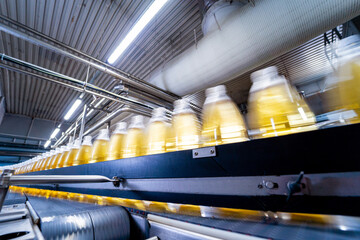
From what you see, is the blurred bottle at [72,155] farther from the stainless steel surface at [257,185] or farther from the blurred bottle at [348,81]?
the blurred bottle at [348,81]

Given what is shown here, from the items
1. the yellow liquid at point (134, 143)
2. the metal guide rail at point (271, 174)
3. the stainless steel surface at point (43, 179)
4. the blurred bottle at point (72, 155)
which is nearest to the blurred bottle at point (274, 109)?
the metal guide rail at point (271, 174)

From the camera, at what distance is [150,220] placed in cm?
54

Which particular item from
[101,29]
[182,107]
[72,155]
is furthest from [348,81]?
[101,29]

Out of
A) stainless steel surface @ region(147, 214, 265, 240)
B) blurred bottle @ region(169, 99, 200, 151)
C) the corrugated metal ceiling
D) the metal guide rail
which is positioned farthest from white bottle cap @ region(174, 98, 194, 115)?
the corrugated metal ceiling

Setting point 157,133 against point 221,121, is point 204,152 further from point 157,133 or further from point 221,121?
point 157,133

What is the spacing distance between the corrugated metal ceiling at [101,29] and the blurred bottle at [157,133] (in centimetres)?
155

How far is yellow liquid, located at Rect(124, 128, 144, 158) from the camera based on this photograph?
833 mm

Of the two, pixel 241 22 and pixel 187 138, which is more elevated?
pixel 241 22

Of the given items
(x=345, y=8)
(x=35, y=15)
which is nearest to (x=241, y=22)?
(x=345, y=8)

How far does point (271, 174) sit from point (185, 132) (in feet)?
1.13

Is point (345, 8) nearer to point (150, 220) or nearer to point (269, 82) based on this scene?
point (269, 82)

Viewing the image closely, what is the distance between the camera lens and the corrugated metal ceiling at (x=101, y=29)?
1.81m

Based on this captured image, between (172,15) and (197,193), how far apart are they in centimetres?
208

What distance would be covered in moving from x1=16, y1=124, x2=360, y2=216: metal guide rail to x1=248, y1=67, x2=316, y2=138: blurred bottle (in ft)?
0.36
